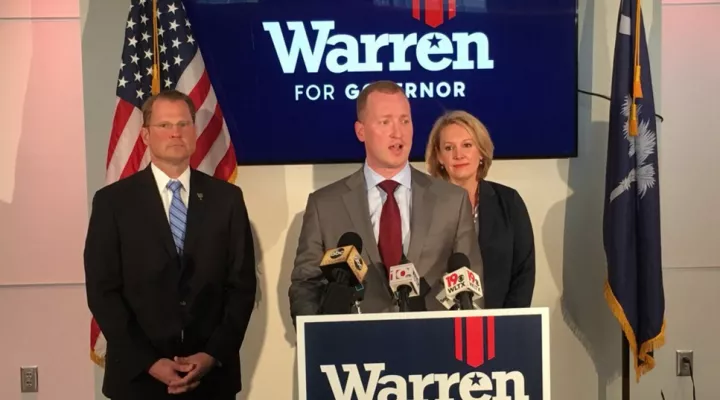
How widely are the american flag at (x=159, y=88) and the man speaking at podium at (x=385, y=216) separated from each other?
3.06ft

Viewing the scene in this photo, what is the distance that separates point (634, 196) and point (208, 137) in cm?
200

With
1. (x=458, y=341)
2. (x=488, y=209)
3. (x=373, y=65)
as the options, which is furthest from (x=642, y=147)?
(x=458, y=341)

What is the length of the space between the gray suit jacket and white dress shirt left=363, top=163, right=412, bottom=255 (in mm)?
29

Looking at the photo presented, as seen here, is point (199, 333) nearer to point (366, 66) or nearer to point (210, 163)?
point (210, 163)

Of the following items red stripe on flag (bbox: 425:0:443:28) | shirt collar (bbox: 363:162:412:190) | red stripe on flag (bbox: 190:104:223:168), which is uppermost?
red stripe on flag (bbox: 425:0:443:28)

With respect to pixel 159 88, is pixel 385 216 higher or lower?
lower

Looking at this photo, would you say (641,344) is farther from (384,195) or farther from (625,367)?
(384,195)

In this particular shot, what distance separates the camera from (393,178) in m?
2.54

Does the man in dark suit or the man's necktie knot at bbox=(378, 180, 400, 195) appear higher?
the man's necktie knot at bbox=(378, 180, 400, 195)

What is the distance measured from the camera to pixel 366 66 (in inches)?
135

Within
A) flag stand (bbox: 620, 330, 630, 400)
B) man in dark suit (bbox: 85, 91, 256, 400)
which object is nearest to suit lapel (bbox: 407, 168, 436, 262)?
man in dark suit (bbox: 85, 91, 256, 400)

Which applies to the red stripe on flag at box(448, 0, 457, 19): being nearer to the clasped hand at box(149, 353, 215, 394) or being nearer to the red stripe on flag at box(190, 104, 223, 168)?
the red stripe on flag at box(190, 104, 223, 168)

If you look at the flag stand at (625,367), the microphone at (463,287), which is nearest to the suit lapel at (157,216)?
the microphone at (463,287)

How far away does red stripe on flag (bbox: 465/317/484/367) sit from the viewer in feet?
5.47
